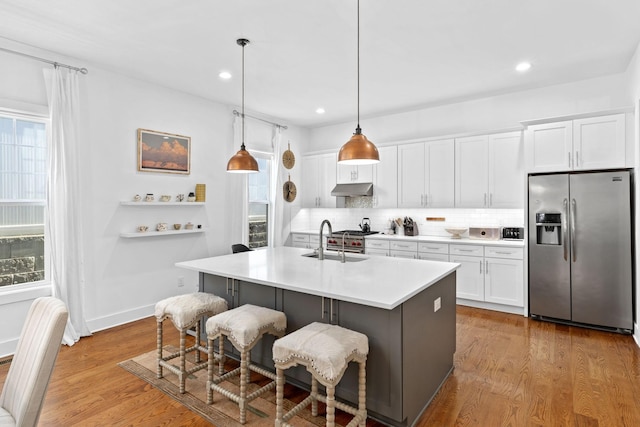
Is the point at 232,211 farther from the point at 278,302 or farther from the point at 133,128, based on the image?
the point at 278,302

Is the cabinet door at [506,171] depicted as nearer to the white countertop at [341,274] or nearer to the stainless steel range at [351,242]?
the stainless steel range at [351,242]

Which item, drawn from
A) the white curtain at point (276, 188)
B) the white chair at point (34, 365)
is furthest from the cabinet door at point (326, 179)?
the white chair at point (34, 365)

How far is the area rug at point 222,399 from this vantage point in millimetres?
2305

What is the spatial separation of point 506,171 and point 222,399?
439 cm

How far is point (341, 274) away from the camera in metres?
2.63

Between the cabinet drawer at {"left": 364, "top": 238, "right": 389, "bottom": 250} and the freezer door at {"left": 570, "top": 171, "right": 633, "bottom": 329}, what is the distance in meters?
2.34

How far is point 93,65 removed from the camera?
12.7 feet

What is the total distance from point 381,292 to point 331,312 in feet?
1.60

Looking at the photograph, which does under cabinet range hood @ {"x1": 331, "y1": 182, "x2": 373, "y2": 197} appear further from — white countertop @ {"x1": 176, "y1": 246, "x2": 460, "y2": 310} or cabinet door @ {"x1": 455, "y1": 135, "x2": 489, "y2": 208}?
white countertop @ {"x1": 176, "y1": 246, "x2": 460, "y2": 310}

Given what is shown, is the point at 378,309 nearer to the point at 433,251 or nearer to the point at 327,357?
the point at 327,357

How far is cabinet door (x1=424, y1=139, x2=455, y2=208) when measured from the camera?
5199 millimetres

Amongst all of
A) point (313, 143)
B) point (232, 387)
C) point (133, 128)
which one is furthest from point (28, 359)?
point (313, 143)

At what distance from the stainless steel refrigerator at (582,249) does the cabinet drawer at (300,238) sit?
11.7 feet

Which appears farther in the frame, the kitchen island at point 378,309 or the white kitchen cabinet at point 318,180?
the white kitchen cabinet at point 318,180
